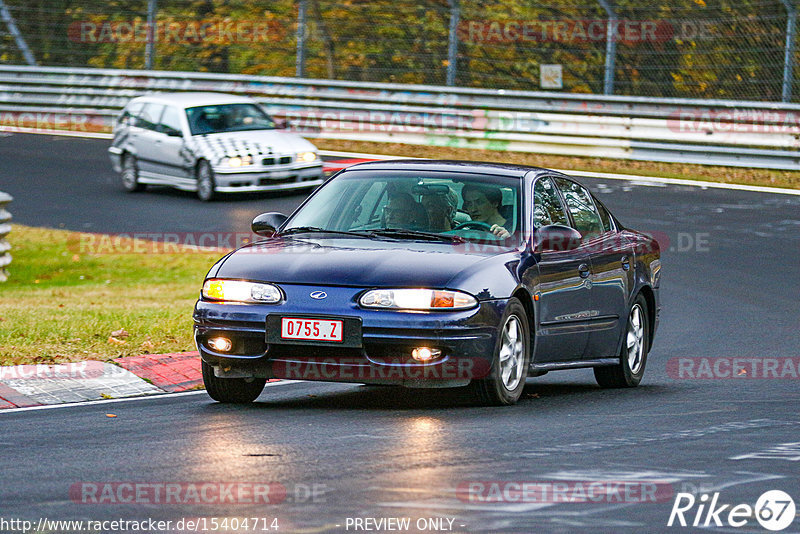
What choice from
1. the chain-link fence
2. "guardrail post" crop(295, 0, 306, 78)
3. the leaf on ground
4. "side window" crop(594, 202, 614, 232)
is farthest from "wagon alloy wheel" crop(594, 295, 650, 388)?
"guardrail post" crop(295, 0, 306, 78)

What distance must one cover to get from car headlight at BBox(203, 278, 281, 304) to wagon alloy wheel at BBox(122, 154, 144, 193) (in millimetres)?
15486

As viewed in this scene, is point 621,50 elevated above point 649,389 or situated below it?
above

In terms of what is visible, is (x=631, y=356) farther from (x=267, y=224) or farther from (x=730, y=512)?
(x=730, y=512)

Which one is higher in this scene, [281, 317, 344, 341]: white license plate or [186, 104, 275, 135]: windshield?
[281, 317, 344, 341]: white license plate

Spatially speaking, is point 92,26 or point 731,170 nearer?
point 731,170

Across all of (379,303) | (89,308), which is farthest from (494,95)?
(379,303)

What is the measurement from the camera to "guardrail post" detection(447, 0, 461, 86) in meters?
26.8

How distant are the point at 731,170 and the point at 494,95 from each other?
446cm

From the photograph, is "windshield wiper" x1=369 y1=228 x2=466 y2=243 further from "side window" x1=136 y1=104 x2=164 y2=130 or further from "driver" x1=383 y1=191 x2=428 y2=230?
"side window" x1=136 y1=104 x2=164 y2=130

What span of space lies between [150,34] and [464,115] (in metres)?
7.12

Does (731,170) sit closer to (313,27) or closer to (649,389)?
(313,27)

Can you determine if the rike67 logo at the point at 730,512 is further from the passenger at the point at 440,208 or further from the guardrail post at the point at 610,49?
the guardrail post at the point at 610,49

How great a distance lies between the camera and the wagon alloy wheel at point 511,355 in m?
8.61

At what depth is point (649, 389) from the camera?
1045cm
